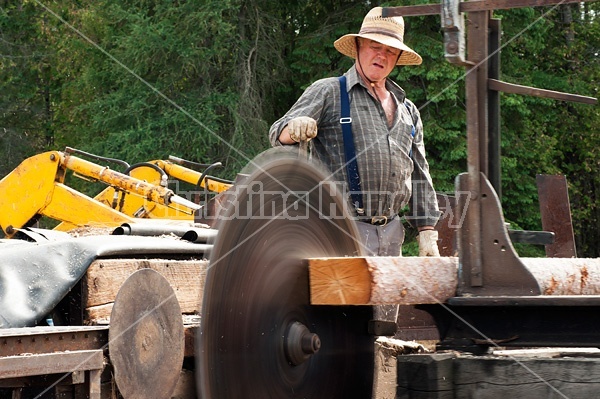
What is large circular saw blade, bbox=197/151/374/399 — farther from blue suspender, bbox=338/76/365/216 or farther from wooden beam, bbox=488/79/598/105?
blue suspender, bbox=338/76/365/216

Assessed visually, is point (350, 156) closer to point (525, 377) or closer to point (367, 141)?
point (367, 141)

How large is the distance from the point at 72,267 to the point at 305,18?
57.3 feet

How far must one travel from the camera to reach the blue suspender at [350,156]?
4.56 metres

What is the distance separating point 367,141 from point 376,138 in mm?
66

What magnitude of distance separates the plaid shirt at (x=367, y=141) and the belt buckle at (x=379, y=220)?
0.03 meters

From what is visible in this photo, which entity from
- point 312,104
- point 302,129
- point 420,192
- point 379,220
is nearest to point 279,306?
point 302,129

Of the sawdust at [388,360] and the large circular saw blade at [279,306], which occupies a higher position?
the large circular saw blade at [279,306]

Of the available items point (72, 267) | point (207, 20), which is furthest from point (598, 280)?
point (207, 20)

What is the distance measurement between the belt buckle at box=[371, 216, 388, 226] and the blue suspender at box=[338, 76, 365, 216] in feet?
0.26

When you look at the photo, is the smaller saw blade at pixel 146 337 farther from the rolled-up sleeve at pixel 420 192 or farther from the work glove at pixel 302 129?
the rolled-up sleeve at pixel 420 192

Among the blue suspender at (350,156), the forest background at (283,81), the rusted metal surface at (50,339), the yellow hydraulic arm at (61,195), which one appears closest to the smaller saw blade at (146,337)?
the rusted metal surface at (50,339)

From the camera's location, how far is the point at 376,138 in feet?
15.2

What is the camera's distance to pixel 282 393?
2959mm

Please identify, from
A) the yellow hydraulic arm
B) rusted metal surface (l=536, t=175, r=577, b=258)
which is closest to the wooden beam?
rusted metal surface (l=536, t=175, r=577, b=258)
